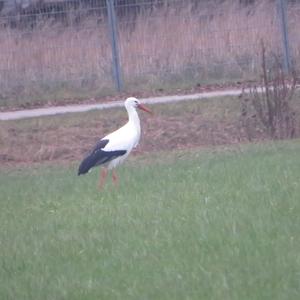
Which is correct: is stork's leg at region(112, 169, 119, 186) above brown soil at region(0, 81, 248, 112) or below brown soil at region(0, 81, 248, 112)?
below

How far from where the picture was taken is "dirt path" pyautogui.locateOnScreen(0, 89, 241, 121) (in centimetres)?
1972

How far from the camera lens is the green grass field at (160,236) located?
295 inches

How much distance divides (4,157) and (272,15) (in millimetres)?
8165

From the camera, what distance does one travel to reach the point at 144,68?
885 inches

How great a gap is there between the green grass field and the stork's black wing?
29 centimetres

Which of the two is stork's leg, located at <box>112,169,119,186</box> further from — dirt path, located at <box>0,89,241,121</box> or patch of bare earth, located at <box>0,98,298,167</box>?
dirt path, located at <box>0,89,241,121</box>

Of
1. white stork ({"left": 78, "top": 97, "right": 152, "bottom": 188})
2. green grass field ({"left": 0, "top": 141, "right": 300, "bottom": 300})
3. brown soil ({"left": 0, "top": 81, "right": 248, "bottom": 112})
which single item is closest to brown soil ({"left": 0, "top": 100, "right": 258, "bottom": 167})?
brown soil ({"left": 0, "top": 81, "right": 248, "bottom": 112})

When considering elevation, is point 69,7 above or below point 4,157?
above

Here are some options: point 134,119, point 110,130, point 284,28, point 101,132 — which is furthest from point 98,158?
point 284,28

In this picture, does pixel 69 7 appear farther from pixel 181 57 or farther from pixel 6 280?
pixel 6 280

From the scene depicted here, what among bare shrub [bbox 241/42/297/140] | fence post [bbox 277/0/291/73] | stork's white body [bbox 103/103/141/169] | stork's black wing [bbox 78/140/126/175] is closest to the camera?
stork's black wing [bbox 78/140/126/175]

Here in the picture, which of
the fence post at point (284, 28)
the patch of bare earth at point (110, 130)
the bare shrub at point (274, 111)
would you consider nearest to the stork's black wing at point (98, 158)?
the patch of bare earth at point (110, 130)

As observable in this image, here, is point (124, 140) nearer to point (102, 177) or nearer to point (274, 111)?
point (102, 177)

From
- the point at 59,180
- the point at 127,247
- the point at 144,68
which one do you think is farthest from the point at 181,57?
the point at 127,247
